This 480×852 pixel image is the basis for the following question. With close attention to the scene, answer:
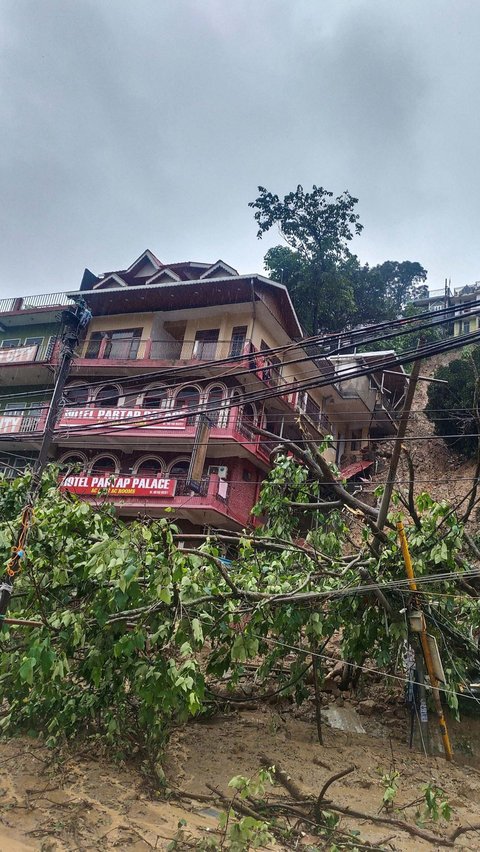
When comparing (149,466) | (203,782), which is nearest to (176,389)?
(149,466)

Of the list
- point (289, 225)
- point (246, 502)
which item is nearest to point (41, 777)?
point (246, 502)

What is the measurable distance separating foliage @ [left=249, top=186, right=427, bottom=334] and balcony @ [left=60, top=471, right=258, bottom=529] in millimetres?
12784

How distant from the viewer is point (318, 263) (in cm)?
2973

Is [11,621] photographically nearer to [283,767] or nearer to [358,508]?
[283,767]

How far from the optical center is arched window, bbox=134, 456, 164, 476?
23.1 metres

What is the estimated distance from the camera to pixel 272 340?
83.8 feet

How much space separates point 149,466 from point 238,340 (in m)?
6.51

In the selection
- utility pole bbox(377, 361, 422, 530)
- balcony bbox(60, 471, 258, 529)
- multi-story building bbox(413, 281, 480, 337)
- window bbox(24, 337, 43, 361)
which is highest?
multi-story building bbox(413, 281, 480, 337)

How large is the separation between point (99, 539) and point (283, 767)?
14.1ft

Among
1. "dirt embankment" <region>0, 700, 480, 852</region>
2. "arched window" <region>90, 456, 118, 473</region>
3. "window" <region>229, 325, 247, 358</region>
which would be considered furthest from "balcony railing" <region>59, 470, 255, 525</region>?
"dirt embankment" <region>0, 700, 480, 852</region>

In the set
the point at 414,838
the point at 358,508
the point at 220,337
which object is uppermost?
the point at 220,337

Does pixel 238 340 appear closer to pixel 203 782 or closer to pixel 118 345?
pixel 118 345

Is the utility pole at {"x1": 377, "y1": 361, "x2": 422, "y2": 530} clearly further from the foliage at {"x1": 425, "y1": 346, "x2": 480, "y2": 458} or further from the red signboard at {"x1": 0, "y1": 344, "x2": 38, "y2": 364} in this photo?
the red signboard at {"x1": 0, "y1": 344, "x2": 38, "y2": 364}

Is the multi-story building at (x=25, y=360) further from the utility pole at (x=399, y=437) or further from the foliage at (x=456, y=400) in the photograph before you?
the utility pole at (x=399, y=437)
